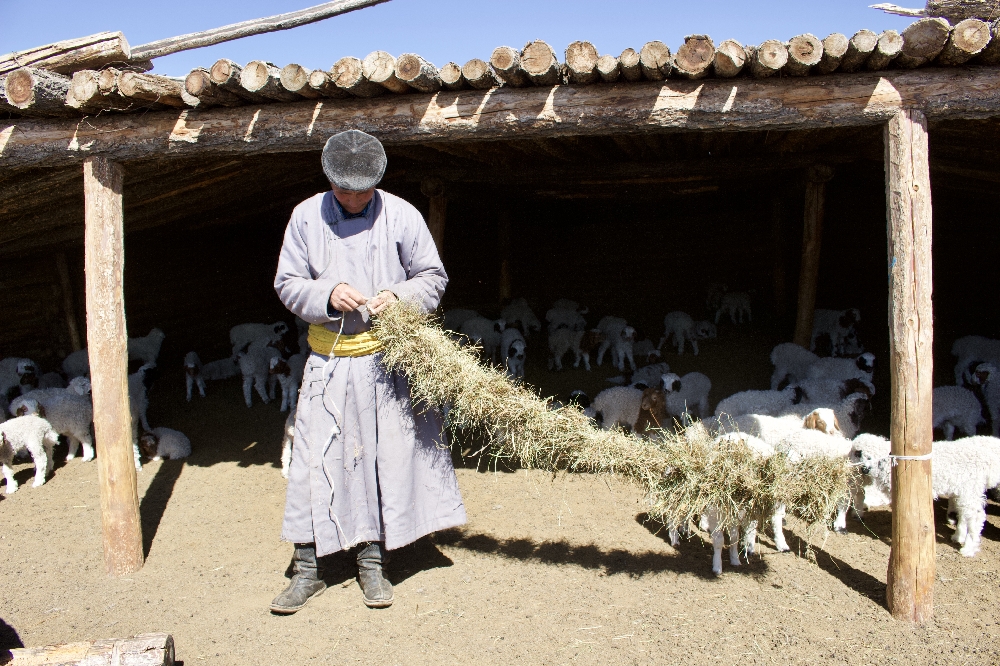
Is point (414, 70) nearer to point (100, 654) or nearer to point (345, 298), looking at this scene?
point (345, 298)

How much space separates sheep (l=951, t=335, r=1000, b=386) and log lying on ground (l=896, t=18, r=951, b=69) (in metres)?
4.59

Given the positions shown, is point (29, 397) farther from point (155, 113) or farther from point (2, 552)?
point (155, 113)

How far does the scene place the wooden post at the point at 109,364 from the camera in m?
4.80

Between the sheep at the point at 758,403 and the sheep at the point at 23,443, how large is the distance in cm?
632

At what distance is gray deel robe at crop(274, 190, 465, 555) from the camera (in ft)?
13.2

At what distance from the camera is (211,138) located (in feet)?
15.4

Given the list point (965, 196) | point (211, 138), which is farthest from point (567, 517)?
point (965, 196)

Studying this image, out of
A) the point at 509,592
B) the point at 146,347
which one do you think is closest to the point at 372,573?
the point at 509,592

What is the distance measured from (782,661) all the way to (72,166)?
5888mm

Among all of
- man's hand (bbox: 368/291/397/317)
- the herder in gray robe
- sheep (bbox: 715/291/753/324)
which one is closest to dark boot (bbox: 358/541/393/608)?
the herder in gray robe

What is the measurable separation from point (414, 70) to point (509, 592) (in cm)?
315

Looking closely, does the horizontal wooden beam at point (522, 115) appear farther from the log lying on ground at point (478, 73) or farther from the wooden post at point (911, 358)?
the wooden post at point (911, 358)

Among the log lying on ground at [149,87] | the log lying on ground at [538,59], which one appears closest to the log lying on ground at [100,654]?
the log lying on ground at [149,87]

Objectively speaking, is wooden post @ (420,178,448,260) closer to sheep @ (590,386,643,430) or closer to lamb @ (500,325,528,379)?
lamb @ (500,325,528,379)
